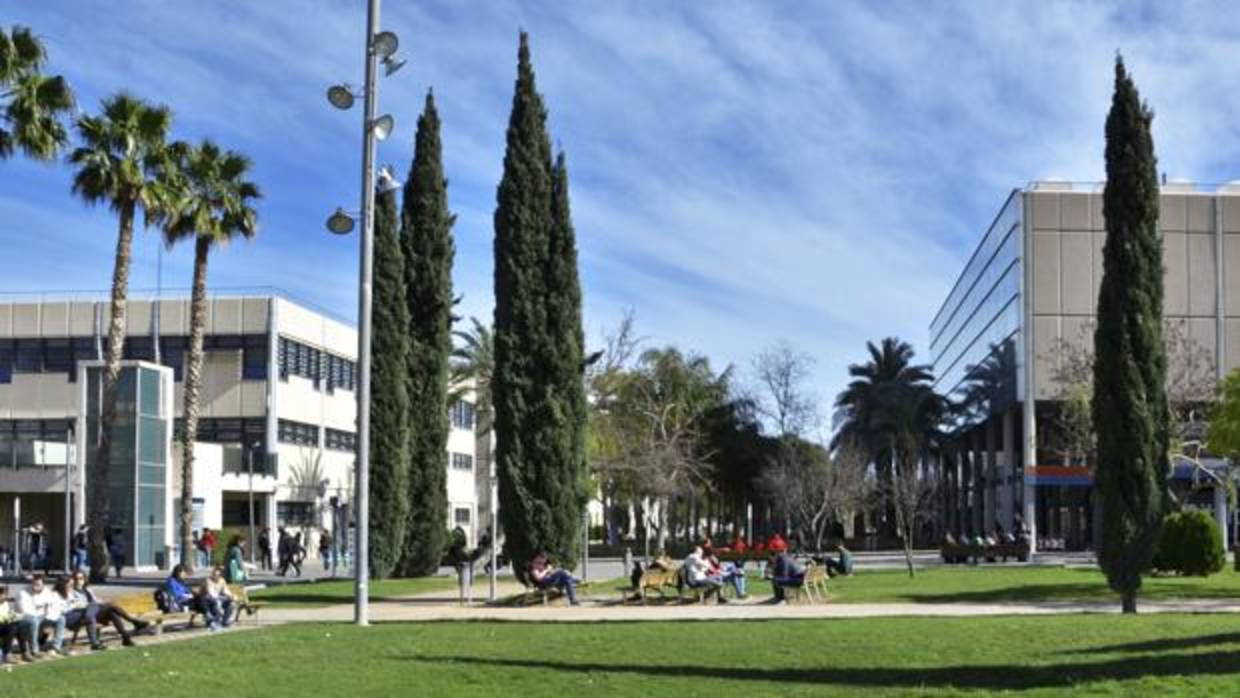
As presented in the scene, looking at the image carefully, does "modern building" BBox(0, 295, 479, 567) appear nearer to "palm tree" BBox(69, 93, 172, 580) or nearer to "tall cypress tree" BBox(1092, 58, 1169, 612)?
"palm tree" BBox(69, 93, 172, 580)

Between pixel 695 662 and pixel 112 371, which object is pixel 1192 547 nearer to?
pixel 695 662

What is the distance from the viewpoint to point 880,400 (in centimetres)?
7562

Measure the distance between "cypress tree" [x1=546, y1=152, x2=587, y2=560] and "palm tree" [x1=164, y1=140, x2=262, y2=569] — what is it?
16.1 meters

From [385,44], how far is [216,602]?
8.93 metres

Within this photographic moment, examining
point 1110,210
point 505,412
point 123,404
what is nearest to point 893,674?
point 1110,210

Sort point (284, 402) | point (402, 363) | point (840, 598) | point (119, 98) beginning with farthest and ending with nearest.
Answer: point (284, 402)
point (119, 98)
point (402, 363)
point (840, 598)

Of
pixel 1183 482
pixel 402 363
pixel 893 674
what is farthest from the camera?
pixel 1183 482

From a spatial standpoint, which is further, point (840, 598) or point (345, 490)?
point (345, 490)

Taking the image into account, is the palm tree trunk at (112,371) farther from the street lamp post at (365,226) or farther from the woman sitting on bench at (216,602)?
the street lamp post at (365,226)

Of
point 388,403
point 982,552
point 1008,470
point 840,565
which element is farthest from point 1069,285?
point 388,403

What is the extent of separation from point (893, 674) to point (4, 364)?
53.6 metres

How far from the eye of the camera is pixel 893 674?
1361 centimetres

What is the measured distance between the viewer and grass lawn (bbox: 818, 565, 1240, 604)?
88.5 ft

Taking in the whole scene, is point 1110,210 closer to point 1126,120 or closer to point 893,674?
point 1126,120
